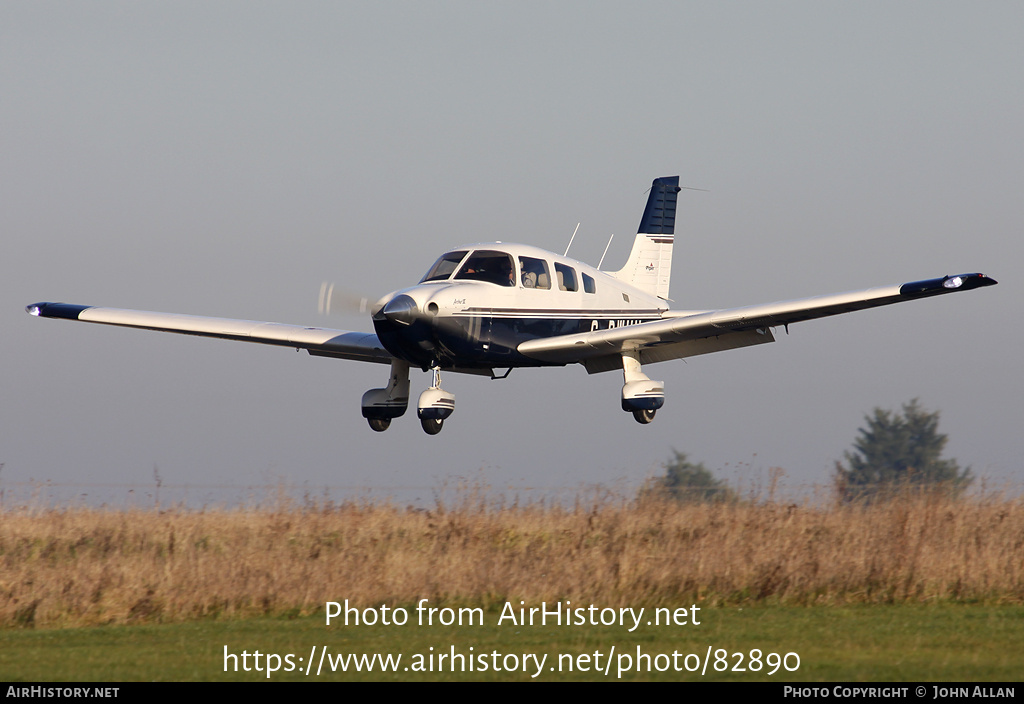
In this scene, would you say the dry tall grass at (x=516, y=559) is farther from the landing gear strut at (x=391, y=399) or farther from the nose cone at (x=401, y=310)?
the landing gear strut at (x=391, y=399)

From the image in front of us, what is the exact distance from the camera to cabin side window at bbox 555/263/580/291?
18.7m

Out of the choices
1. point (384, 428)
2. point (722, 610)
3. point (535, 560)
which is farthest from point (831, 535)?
point (384, 428)

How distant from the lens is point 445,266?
710 inches

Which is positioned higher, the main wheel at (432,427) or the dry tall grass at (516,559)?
the main wheel at (432,427)

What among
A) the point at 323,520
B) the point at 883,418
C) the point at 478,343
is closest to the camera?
the point at 323,520

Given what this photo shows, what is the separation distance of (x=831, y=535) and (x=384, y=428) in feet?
29.1

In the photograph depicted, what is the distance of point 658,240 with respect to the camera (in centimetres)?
2411

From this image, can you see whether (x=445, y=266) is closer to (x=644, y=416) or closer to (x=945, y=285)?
(x=644, y=416)

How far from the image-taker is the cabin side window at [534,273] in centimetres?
1812

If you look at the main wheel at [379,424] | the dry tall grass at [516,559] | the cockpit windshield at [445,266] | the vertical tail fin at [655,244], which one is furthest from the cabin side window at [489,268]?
the vertical tail fin at [655,244]

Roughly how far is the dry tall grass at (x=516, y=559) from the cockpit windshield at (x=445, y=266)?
4.40 m

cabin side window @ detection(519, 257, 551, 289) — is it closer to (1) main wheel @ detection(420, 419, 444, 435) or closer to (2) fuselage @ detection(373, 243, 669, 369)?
(2) fuselage @ detection(373, 243, 669, 369)

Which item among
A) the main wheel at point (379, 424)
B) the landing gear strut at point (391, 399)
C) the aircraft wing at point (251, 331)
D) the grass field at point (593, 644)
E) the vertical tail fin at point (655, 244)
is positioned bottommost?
the grass field at point (593, 644)
